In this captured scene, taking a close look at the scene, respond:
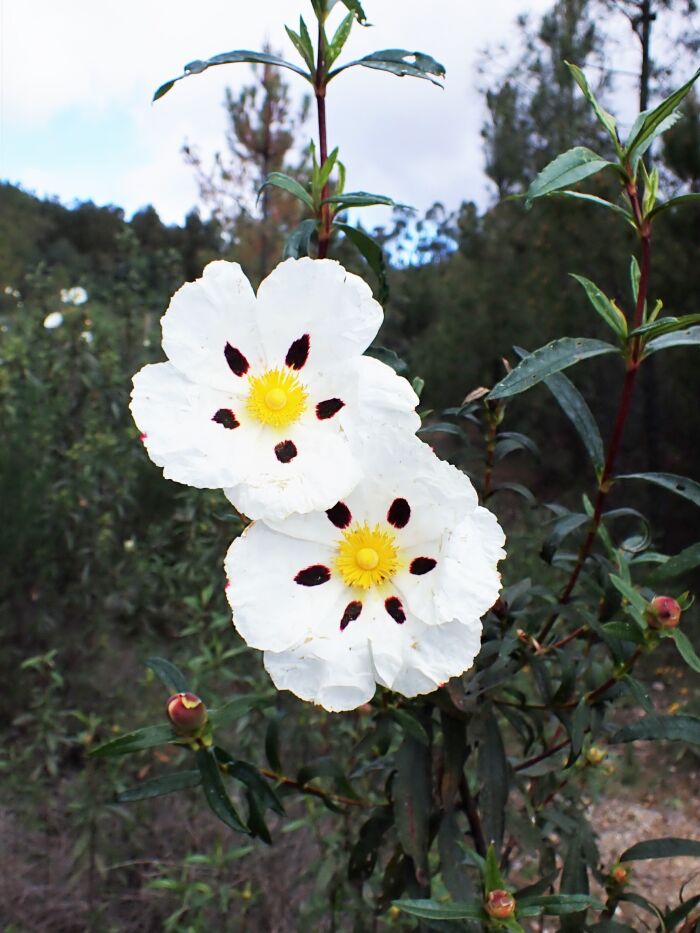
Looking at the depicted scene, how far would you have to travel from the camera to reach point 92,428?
13.5 feet

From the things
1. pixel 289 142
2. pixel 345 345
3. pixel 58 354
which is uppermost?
pixel 289 142

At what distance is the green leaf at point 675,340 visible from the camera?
3.66ft

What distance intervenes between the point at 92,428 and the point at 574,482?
5.77m

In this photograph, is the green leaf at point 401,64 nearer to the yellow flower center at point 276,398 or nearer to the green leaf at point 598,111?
the green leaf at point 598,111

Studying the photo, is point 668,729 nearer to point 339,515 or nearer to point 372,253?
point 339,515

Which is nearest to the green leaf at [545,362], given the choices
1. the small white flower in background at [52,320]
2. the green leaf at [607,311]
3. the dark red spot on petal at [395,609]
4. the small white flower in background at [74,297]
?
the green leaf at [607,311]

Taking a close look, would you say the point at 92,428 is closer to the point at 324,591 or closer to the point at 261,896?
the point at 261,896

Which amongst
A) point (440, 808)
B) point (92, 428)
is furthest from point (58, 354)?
point (440, 808)

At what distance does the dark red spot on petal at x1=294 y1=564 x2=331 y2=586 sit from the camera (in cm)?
93

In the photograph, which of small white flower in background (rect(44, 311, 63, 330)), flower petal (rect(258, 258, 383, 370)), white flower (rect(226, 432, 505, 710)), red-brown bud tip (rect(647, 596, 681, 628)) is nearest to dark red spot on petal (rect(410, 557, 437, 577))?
white flower (rect(226, 432, 505, 710))

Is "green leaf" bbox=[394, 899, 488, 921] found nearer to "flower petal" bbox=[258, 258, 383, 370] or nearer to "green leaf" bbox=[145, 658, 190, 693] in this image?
"green leaf" bbox=[145, 658, 190, 693]

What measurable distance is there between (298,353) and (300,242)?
0.25m

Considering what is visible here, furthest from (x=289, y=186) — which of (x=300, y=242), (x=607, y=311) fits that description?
(x=607, y=311)

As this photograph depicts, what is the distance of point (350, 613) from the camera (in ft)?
3.11
